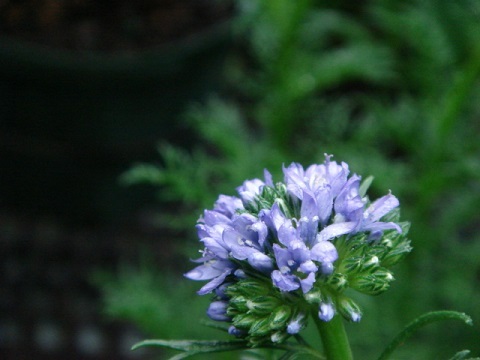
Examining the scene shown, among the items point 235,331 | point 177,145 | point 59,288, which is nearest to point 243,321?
point 235,331

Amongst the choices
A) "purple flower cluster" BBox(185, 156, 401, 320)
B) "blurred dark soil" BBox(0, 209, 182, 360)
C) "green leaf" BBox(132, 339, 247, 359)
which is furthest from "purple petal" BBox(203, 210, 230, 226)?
"blurred dark soil" BBox(0, 209, 182, 360)

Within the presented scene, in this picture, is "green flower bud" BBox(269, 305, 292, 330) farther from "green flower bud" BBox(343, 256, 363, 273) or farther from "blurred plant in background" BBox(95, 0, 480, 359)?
"blurred plant in background" BBox(95, 0, 480, 359)

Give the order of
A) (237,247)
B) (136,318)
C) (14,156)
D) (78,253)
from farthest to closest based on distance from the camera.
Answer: (78,253) → (14,156) → (136,318) → (237,247)

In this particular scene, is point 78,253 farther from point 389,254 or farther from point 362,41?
point 389,254

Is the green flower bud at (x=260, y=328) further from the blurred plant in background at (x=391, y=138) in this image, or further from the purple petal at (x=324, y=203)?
the blurred plant in background at (x=391, y=138)

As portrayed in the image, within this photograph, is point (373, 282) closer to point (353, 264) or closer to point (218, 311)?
point (353, 264)

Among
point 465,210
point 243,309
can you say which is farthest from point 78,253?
point 243,309
